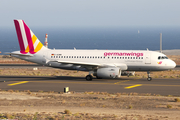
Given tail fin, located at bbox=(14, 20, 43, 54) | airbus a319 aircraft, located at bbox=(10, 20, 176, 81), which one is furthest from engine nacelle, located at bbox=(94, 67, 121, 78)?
tail fin, located at bbox=(14, 20, 43, 54)

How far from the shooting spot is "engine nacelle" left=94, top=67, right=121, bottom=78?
128ft

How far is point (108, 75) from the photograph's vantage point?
129 feet

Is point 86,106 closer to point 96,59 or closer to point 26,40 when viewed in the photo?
point 96,59

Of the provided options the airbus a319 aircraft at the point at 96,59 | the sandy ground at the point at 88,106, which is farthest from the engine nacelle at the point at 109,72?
the sandy ground at the point at 88,106

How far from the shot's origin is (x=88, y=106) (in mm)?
23375

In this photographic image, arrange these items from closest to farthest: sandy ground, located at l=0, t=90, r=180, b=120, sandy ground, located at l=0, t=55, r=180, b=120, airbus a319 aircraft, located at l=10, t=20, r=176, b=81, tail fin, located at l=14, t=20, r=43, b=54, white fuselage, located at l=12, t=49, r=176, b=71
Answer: sandy ground, located at l=0, t=55, r=180, b=120
sandy ground, located at l=0, t=90, r=180, b=120
airbus a319 aircraft, located at l=10, t=20, r=176, b=81
white fuselage, located at l=12, t=49, r=176, b=71
tail fin, located at l=14, t=20, r=43, b=54

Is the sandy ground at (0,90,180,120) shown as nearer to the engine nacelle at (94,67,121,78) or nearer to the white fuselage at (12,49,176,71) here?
the engine nacelle at (94,67,121,78)

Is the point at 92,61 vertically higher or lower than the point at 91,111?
higher

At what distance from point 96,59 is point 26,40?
1076 cm

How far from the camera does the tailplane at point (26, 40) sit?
4378cm

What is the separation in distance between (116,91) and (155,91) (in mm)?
4097

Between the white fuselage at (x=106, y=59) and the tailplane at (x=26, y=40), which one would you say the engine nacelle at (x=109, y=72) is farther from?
the tailplane at (x=26, y=40)

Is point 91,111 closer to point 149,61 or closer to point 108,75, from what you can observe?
point 108,75

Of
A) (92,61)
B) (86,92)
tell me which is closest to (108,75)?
(92,61)
